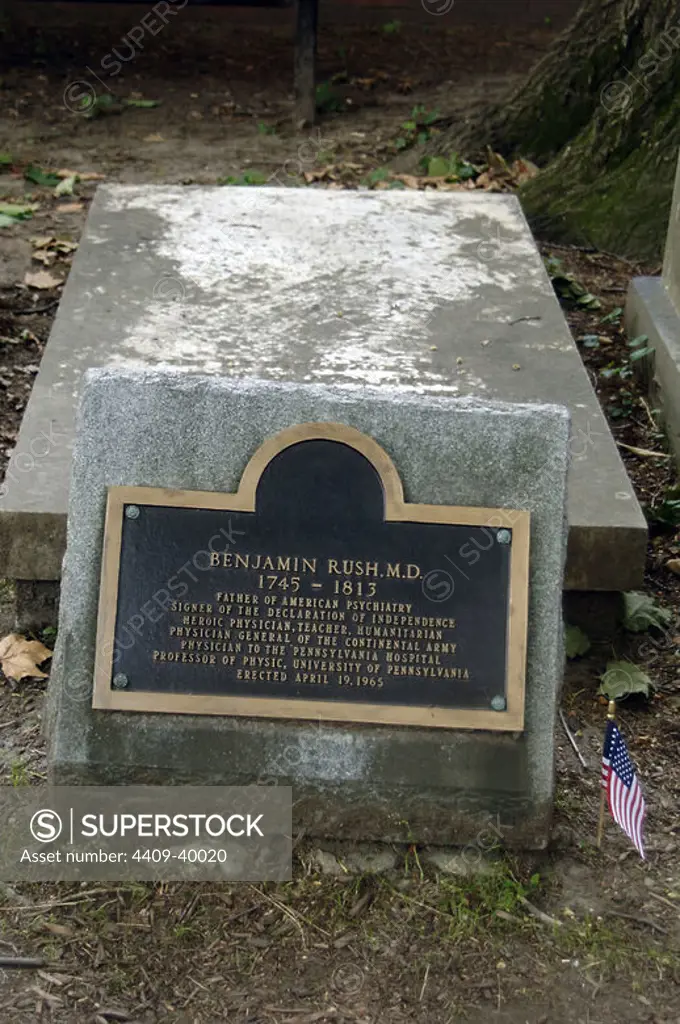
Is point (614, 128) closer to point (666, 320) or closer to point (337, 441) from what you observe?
point (666, 320)

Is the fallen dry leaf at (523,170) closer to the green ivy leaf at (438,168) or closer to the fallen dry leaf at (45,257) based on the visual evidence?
the green ivy leaf at (438,168)

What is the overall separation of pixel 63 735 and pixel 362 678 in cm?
72

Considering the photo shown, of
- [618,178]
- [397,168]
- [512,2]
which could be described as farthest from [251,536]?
[512,2]

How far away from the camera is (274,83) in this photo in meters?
10.0

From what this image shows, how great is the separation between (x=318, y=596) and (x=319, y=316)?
1.96m

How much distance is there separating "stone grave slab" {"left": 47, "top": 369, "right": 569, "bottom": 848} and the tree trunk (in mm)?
4033

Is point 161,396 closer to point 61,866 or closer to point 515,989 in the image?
Answer: point 61,866

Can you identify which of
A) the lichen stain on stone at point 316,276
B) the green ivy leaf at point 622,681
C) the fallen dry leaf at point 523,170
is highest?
the lichen stain on stone at point 316,276

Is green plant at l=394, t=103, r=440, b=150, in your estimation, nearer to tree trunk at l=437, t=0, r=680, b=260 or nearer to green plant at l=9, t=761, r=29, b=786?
tree trunk at l=437, t=0, r=680, b=260

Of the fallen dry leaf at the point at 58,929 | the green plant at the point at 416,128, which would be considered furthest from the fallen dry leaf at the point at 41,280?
the fallen dry leaf at the point at 58,929

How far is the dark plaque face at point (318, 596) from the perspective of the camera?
2818 millimetres

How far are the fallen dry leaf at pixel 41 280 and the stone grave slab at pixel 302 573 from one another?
3.46 metres

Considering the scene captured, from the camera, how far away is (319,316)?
4.56 m

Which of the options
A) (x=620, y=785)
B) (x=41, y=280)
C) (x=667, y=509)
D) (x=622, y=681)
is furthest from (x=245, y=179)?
(x=620, y=785)
